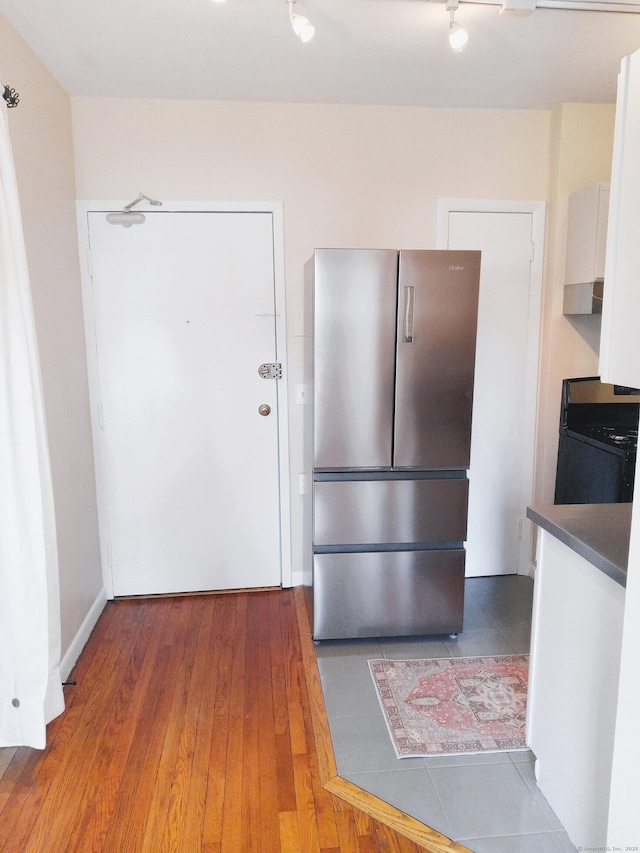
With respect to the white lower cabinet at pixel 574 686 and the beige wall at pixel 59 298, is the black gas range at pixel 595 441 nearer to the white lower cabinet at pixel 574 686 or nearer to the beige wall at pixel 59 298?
the white lower cabinet at pixel 574 686

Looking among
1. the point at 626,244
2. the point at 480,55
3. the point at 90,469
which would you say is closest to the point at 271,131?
the point at 480,55

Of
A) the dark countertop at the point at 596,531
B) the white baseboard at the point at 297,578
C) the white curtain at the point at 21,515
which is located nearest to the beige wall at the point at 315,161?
the white baseboard at the point at 297,578

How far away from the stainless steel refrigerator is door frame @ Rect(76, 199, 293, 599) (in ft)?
1.73

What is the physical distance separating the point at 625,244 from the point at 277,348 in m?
1.95

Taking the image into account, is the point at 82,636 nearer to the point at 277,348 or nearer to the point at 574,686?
the point at 277,348

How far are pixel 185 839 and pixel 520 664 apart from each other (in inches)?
59.2

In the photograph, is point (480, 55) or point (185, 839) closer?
point (185, 839)

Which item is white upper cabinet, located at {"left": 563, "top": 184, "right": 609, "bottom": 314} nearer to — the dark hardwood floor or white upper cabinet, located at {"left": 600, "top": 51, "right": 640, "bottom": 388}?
white upper cabinet, located at {"left": 600, "top": 51, "right": 640, "bottom": 388}

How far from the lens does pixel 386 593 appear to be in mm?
2562

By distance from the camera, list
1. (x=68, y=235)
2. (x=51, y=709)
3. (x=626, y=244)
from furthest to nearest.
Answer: (x=68, y=235) < (x=51, y=709) < (x=626, y=244)

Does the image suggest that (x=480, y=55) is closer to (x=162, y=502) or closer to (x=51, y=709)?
(x=162, y=502)

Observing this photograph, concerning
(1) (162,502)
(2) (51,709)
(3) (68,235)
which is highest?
(3) (68,235)

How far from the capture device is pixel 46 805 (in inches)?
68.6

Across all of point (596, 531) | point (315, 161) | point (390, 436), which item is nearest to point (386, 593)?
point (390, 436)
